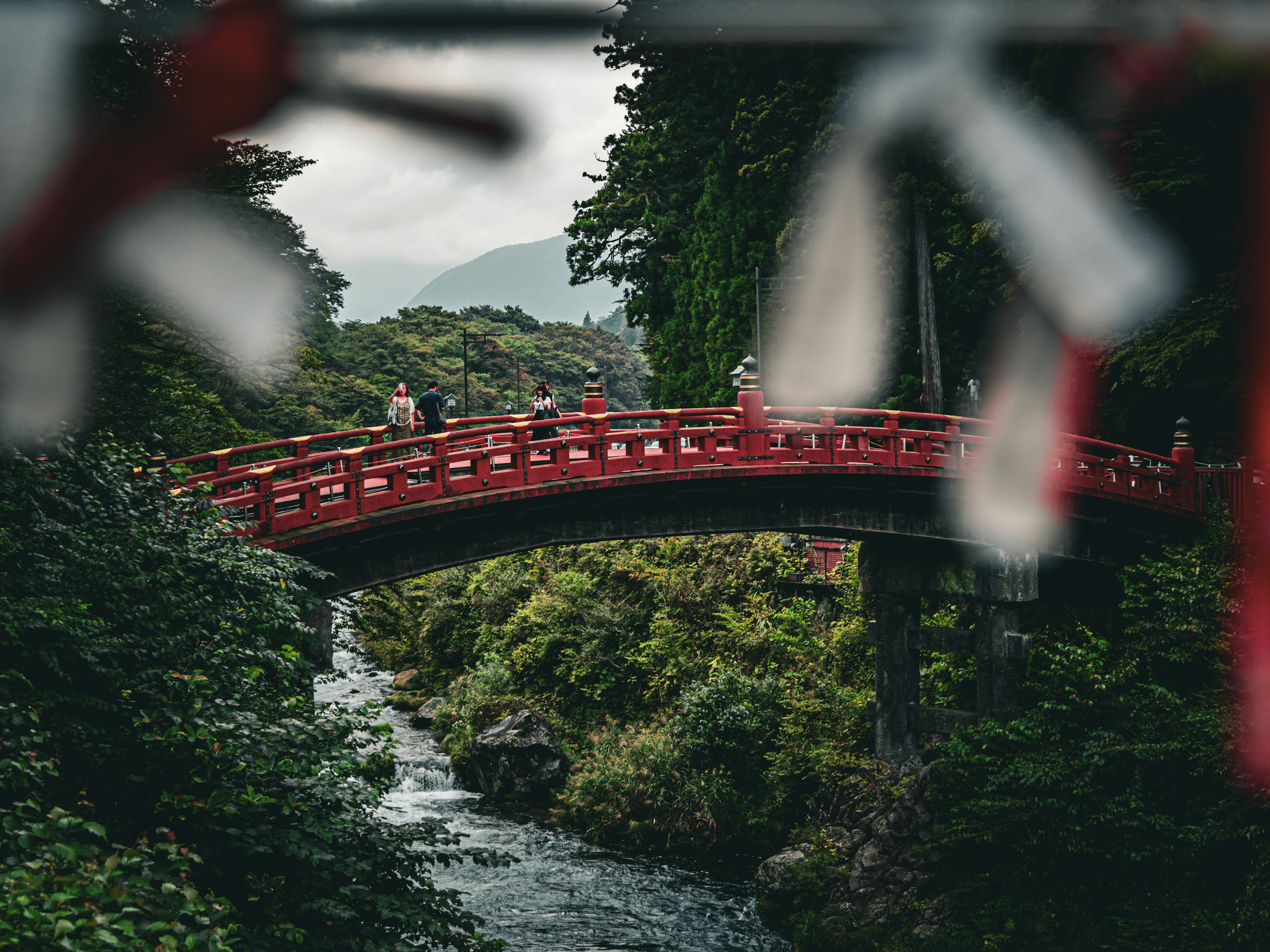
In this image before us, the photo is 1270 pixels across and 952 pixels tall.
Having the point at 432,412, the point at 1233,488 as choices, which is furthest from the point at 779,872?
the point at 1233,488

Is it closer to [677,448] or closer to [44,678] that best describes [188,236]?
[44,678]

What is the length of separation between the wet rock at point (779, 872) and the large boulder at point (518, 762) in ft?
21.1

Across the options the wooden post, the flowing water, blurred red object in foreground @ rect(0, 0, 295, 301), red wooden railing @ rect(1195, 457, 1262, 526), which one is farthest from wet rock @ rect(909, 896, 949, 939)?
Result: blurred red object in foreground @ rect(0, 0, 295, 301)

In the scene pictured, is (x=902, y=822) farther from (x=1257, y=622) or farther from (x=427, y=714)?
(x=427, y=714)

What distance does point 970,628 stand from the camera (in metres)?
17.6

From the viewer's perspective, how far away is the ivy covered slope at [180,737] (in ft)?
20.7

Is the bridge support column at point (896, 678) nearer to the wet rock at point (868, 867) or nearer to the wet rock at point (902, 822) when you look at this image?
the wet rock at point (902, 822)

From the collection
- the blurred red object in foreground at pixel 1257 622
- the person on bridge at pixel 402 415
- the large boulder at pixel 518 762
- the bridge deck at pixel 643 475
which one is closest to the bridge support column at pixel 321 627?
the bridge deck at pixel 643 475

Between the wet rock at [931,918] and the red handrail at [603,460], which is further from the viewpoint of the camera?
the wet rock at [931,918]

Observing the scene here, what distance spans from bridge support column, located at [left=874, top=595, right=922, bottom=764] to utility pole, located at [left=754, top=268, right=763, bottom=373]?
33.1 feet

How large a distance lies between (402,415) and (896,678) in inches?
398

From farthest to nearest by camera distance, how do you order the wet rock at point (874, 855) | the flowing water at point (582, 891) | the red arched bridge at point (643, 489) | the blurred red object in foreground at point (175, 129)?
the flowing water at point (582, 891), the wet rock at point (874, 855), the red arched bridge at point (643, 489), the blurred red object in foreground at point (175, 129)

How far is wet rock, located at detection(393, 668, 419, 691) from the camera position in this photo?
A: 3145 cm

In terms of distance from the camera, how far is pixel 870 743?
705 inches
